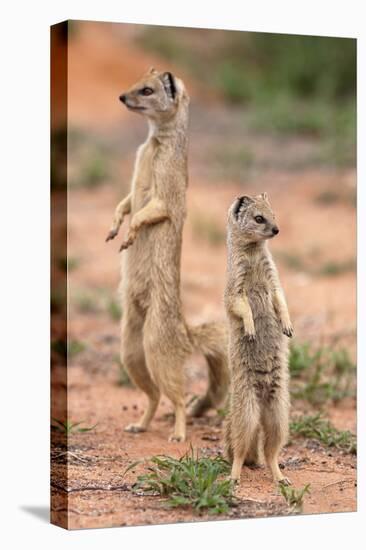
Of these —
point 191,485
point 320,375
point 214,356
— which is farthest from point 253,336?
point 320,375

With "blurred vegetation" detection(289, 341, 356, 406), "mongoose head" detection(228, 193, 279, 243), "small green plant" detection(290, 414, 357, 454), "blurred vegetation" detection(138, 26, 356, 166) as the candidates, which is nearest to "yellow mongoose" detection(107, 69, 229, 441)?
"small green plant" detection(290, 414, 357, 454)

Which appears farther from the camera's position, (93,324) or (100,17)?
(93,324)

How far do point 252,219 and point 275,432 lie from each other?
1317 mm

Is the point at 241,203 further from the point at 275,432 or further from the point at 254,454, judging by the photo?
the point at 254,454

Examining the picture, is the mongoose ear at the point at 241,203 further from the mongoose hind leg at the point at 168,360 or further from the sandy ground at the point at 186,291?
the sandy ground at the point at 186,291

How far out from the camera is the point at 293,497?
6.25m

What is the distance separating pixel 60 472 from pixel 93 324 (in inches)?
191

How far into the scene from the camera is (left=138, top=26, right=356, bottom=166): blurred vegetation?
16641mm

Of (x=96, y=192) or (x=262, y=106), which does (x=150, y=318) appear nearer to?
(x=96, y=192)

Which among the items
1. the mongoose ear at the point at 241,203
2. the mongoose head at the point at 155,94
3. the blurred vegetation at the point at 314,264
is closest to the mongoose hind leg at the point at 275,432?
the mongoose ear at the point at 241,203

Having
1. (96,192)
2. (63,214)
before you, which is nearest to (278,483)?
(63,214)

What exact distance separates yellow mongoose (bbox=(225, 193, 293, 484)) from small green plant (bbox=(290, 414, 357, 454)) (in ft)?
4.30

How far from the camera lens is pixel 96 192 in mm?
15312

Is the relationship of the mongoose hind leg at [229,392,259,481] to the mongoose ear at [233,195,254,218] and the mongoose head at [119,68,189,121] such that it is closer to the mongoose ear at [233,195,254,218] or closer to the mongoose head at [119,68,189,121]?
the mongoose ear at [233,195,254,218]
